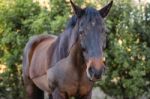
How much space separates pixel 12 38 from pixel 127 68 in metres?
2.18

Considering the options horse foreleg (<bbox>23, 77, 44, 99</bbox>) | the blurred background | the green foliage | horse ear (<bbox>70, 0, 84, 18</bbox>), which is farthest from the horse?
the green foliage

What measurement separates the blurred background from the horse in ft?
6.66

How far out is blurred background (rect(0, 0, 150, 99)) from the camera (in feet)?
28.2

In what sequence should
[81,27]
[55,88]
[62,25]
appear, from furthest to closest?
[62,25]
[55,88]
[81,27]

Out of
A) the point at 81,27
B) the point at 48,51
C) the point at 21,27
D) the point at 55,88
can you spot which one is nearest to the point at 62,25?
the point at 21,27

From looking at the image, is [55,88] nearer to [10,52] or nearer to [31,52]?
[31,52]

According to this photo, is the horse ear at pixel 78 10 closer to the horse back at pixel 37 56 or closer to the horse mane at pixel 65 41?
the horse mane at pixel 65 41

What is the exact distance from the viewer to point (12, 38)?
9.05 metres

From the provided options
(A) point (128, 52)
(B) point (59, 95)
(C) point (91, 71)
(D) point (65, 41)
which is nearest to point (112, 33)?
(A) point (128, 52)

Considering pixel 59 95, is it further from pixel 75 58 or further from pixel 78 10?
pixel 78 10

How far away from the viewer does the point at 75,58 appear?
17.7 ft

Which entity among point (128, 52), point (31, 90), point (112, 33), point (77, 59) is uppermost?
point (77, 59)

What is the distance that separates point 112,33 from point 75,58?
3.41 meters

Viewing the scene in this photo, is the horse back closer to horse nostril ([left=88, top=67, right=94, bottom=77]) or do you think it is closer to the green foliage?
horse nostril ([left=88, top=67, right=94, bottom=77])
